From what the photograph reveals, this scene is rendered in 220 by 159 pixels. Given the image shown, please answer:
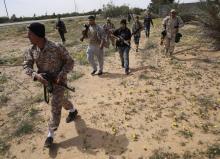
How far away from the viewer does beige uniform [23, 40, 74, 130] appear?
20.7 feet

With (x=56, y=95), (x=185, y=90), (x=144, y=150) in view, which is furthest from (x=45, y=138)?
(x=185, y=90)

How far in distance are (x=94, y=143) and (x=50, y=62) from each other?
5.50 feet

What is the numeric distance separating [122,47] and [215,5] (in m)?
5.56

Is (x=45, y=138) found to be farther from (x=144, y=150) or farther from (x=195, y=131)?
(x=195, y=131)

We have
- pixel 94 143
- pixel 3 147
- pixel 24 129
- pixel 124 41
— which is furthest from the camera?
pixel 124 41

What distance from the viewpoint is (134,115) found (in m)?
7.91

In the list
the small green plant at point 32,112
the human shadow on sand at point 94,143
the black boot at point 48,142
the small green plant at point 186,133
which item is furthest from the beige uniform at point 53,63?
the small green plant at point 186,133

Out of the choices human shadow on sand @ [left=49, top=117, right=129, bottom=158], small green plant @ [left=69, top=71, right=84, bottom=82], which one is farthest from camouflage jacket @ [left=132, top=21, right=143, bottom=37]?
human shadow on sand @ [left=49, top=117, right=129, bottom=158]

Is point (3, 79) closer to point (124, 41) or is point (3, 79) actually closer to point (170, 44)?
point (124, 41)

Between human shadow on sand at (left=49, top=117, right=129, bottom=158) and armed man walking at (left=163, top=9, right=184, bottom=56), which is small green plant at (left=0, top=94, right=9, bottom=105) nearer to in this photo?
human shadow on sand at (left=49, top=117, right=129, bottom=158)

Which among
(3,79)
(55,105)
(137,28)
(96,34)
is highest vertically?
(96,34)

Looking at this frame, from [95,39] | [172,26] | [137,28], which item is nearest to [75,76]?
[95,39]

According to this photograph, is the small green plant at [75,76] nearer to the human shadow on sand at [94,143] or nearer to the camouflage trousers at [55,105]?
the human shadow on sand at [94,143]

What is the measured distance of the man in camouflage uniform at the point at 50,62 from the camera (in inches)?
243
